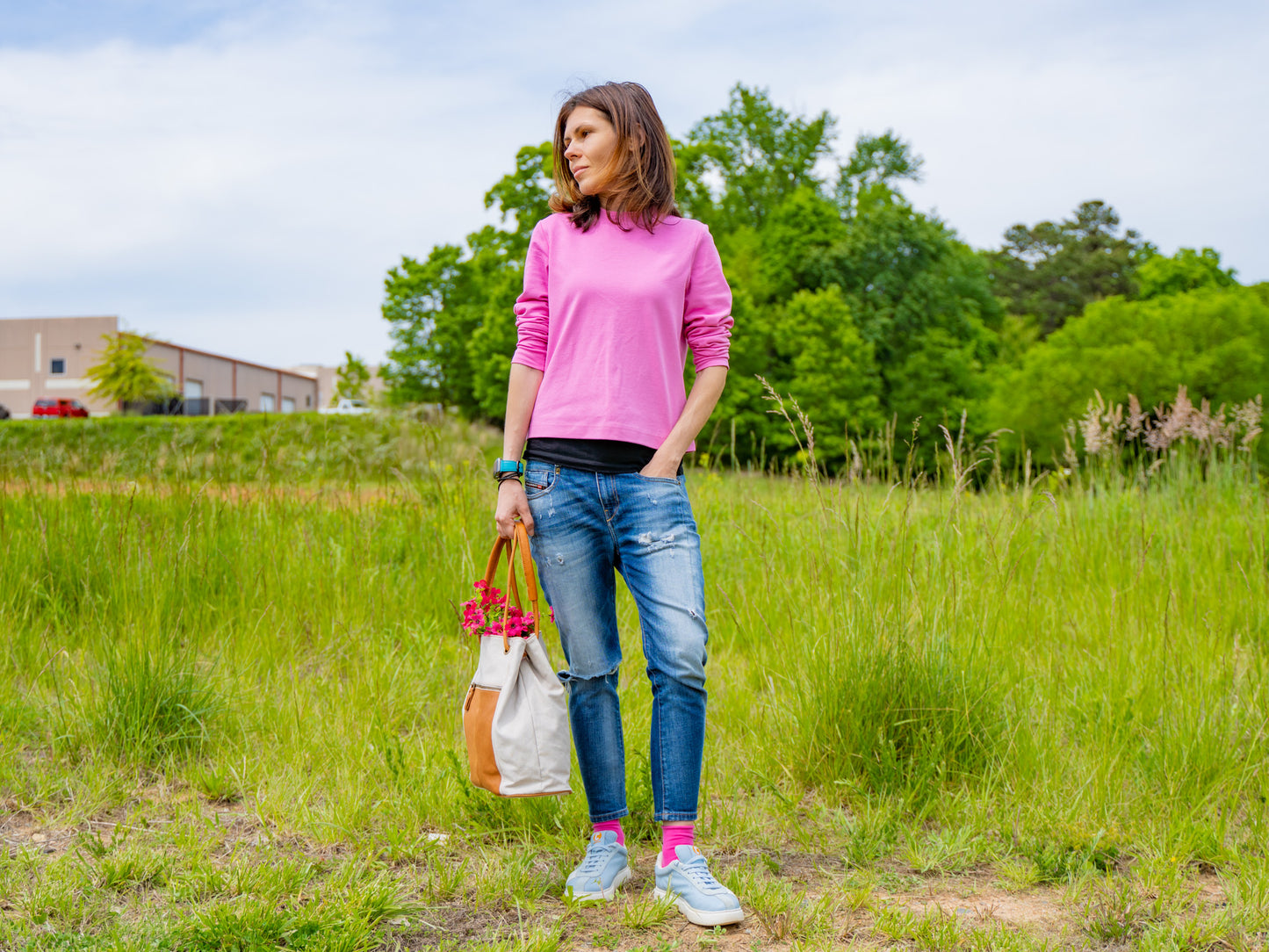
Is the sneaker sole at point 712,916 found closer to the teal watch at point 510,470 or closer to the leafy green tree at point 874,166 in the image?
the teal watch at point 510,470

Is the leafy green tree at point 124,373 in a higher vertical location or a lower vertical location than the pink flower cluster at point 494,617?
higher

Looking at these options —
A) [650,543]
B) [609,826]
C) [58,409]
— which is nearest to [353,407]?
[609,826]

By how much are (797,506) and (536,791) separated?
322cm

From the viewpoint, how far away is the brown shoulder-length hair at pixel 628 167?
228 centimetres

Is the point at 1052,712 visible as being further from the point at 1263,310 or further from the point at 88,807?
the point at 1263,310

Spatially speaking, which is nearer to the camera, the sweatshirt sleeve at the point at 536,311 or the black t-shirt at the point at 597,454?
the black t-shirt at the point at 597,454

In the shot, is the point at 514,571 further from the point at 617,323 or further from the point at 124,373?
the point at 124,373

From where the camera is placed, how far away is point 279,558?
449 cm

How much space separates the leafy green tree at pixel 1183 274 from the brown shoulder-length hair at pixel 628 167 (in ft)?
126

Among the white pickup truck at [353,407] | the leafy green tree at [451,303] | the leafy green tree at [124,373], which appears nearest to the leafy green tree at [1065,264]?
the leafy green tree at [451,303]

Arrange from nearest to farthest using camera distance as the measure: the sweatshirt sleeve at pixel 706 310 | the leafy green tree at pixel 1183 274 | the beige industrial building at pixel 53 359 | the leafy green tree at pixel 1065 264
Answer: the sweatshirt sleeve at pixel 706 310
the leafy green tree at pixel 1183 274
the leafy green tree at pixel 1065 264
the beige industrial building at pixel 53 359

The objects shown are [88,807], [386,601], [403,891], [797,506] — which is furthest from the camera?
[797,506]

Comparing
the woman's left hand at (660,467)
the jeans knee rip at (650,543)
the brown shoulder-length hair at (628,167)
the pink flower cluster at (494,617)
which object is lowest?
the pink flower cluster at (494,617)

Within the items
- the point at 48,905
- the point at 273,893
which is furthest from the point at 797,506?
the point at 48,905
